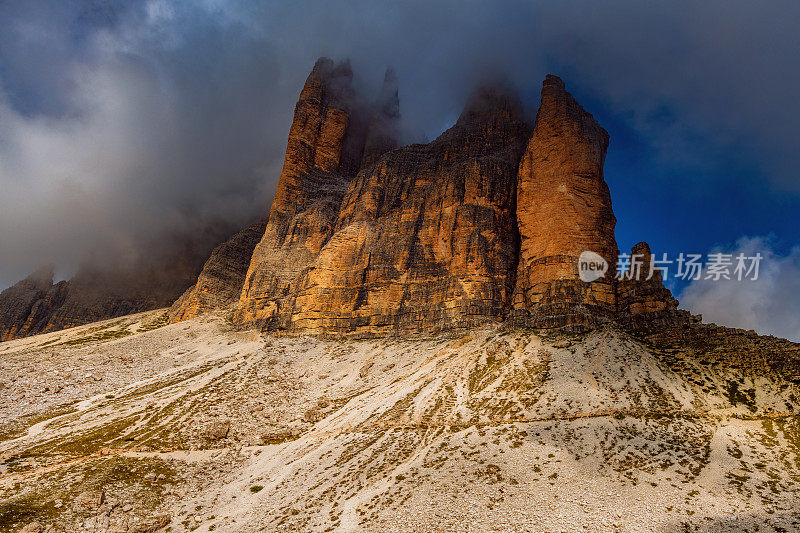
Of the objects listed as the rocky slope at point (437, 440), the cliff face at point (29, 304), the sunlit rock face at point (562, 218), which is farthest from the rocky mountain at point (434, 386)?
the cliff face at point (29, 304)

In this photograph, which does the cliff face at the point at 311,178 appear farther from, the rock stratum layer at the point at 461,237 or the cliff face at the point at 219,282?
the cliff face at the point at 219,282

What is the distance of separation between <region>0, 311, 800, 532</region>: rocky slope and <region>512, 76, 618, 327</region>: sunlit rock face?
361 inches

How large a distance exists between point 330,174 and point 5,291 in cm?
15135

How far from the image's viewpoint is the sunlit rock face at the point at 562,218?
207ft

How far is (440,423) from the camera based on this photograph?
40.4 m

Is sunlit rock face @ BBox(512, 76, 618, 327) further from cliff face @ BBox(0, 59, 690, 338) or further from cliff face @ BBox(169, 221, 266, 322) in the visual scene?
cliff face @ BBox(169, 221, 266, 322)

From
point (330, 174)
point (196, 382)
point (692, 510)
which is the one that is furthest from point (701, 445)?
point (330, 174)

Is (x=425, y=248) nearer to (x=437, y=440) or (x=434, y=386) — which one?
(x=434, y=386)

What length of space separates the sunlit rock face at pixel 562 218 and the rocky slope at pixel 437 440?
30.1ft

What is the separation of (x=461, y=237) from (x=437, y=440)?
5319 cm

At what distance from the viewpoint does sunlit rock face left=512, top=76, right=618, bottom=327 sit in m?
63.1

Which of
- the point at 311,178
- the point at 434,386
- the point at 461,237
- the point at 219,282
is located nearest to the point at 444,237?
the point at 461,237

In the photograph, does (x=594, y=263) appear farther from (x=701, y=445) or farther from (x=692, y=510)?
(x=692, y=510)

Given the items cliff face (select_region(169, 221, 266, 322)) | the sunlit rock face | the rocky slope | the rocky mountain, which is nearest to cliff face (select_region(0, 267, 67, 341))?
the rocky mountain
